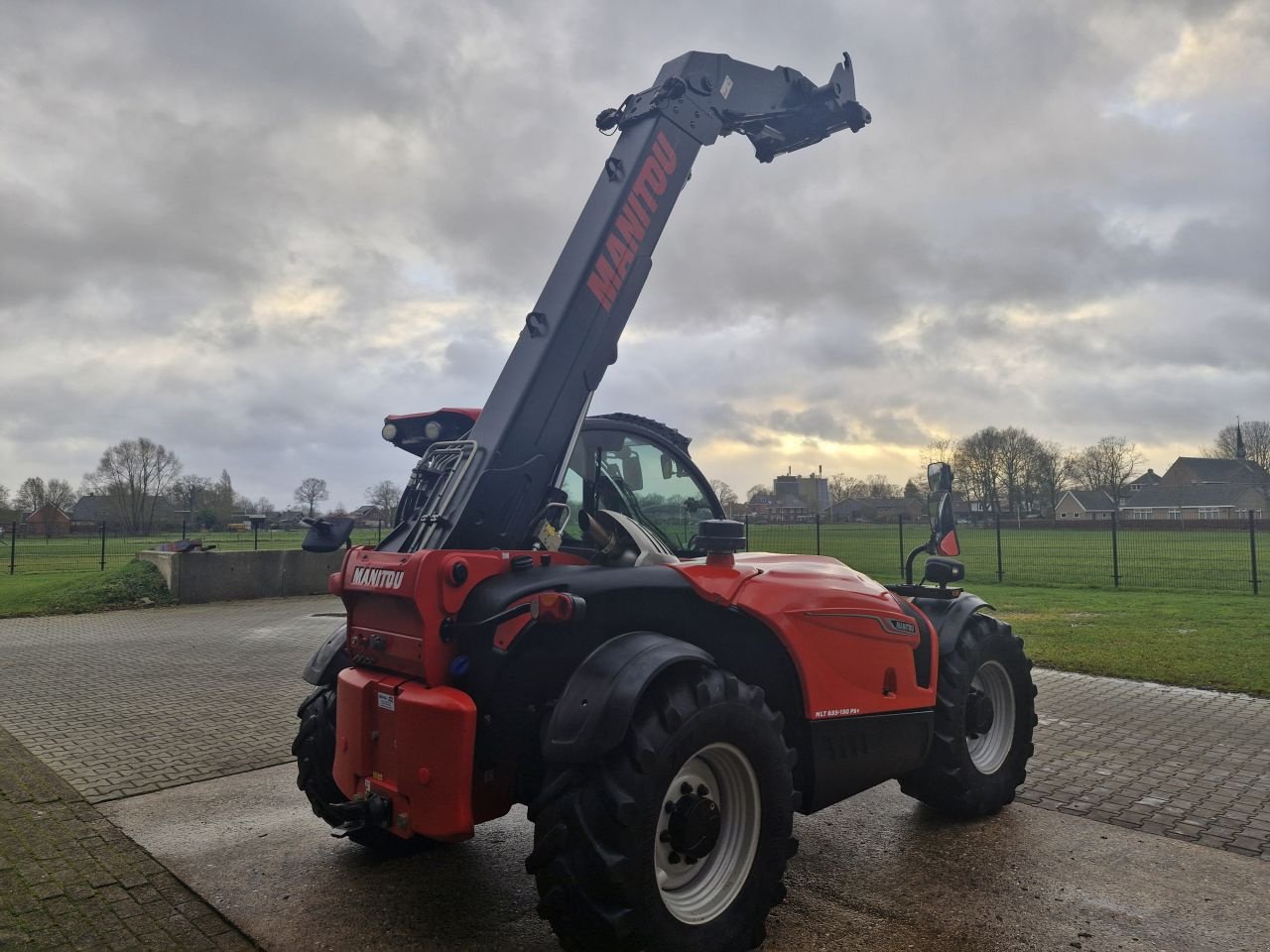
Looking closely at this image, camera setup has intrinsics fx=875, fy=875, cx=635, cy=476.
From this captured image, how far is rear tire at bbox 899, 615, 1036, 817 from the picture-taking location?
4.70 meters

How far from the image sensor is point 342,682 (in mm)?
3623

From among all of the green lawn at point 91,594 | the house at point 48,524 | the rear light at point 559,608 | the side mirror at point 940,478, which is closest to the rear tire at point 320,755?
the rear light at point 559,608

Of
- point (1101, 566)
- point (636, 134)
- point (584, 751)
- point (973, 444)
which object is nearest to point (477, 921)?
point (584, 751)

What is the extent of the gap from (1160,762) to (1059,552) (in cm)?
2251

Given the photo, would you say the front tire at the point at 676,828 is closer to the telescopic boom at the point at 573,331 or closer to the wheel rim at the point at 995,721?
the telescopic boom at the point at 573,331

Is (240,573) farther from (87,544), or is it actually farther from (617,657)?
(87,544)

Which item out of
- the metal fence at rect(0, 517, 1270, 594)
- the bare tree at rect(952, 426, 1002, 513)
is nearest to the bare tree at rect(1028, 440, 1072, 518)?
the bare tree at rect(952, 426, 1002, 513)

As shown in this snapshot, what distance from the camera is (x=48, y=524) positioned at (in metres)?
39.0

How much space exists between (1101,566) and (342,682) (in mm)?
22489

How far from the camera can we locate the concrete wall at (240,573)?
17.1m

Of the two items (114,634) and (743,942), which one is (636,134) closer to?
Answer: (743,942)

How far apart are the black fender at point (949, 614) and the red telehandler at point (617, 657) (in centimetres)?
1

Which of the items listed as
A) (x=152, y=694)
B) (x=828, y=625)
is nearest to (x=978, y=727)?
(x=828, y=625)

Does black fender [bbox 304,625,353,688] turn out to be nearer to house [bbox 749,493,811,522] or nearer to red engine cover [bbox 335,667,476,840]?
red engine cover [bbox 335,667,476,840]
